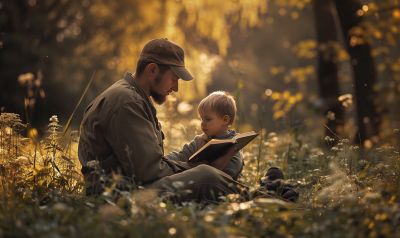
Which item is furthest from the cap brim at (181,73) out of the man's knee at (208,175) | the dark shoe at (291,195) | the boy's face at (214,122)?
the dark shoe at (291,195)

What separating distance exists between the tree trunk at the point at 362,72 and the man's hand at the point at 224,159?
3486 millimetres

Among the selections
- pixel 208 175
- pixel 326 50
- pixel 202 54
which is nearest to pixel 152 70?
pixel 208 175

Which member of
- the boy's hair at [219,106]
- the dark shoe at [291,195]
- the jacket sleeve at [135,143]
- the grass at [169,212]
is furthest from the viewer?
the boy's hair at [219,106]

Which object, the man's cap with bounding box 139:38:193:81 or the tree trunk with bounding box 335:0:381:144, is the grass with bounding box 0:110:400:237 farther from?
the tree trunk with bounding box 335:0:381:144

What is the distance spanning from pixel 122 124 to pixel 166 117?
3.16m

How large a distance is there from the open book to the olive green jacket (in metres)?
0.26

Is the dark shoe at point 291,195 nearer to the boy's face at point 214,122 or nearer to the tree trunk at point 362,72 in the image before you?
the boy's face at point 214,122

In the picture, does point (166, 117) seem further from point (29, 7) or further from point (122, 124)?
point (29, 7)

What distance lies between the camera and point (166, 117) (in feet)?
26.4

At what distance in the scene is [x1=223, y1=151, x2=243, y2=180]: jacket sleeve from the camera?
559 cm

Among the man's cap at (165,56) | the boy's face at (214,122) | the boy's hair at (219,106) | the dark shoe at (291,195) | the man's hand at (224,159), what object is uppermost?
the man's cap at (165,56)

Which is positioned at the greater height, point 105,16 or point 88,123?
point 105,16

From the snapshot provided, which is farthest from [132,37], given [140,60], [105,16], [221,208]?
[221,208]

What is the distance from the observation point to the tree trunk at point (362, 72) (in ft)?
28.1
